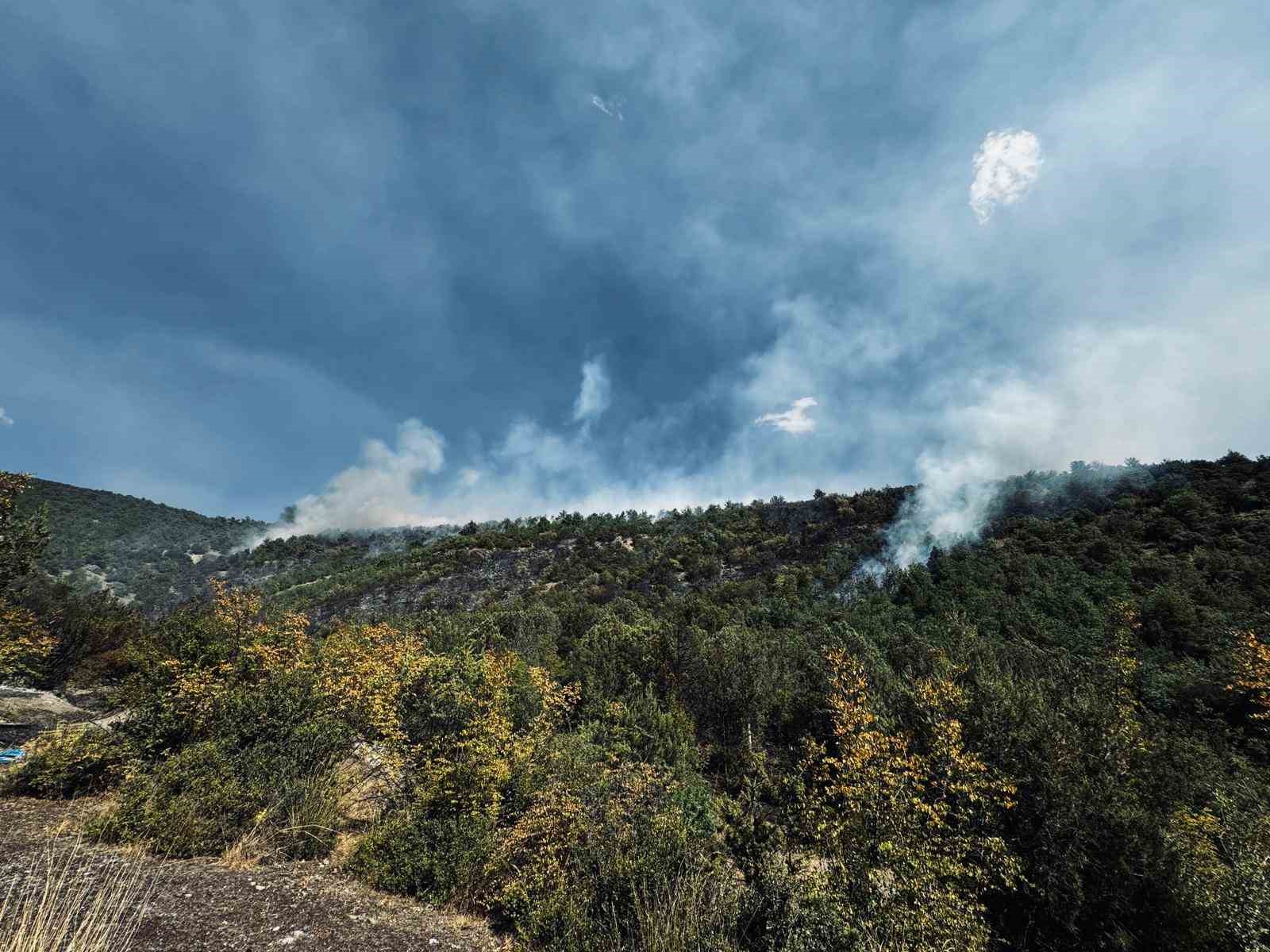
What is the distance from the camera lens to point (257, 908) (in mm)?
7914

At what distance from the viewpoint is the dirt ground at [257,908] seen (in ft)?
23.0

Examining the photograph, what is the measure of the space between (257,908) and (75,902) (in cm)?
239

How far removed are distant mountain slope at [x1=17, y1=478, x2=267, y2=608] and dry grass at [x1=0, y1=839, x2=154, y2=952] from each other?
89875 mm

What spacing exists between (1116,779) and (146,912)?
676 inches

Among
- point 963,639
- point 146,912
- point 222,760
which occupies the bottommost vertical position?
point 146,912

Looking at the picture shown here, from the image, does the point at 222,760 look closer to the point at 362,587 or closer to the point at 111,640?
the point at 111,640

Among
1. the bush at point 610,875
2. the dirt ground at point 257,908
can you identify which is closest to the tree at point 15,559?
the dirt ground at point 257,908

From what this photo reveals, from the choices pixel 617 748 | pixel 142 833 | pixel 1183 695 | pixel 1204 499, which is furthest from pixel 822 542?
pixel 142 833

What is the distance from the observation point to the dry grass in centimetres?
489

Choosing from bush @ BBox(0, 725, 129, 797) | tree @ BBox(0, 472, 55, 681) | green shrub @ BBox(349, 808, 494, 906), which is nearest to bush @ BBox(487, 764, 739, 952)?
green shrub @ BBox(349, 808, 494, 906)

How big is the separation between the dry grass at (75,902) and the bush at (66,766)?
12.5 ft

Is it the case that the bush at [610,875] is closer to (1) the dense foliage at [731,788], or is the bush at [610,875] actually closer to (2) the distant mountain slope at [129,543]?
(1) the dense foliage at [731,788]

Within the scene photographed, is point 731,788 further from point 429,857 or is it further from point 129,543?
point 129,543

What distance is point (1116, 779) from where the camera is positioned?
33.3 feet
